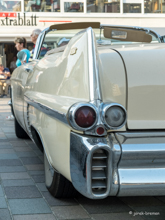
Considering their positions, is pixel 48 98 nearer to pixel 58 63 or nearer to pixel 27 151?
pixel 58 63

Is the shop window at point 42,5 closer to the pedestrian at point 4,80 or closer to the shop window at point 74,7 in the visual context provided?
the shop window at point 74,7

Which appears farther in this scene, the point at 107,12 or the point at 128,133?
the point at 107,12

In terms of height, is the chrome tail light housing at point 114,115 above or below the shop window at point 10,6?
below

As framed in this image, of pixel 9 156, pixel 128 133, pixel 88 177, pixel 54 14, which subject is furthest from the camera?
pixel 54 14

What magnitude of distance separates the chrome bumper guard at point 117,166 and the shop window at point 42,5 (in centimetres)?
1774

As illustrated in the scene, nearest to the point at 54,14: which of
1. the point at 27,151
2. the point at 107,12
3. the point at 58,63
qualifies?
the point at 107,12

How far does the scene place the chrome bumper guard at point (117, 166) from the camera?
7.47ft

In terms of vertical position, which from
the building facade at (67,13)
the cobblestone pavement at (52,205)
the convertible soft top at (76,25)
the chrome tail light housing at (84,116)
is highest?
the building facade at (67,13)

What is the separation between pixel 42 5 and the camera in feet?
63.2

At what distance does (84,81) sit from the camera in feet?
8.04

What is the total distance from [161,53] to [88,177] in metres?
0.98

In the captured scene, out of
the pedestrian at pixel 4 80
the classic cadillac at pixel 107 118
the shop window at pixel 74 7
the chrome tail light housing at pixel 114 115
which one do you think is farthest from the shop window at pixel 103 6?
the chrome tail light housing at pixel 114 115

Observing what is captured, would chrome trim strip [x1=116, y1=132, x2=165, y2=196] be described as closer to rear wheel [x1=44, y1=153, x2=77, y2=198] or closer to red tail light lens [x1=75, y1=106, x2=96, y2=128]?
red tail light lens [x1=75, y1=106, x2=96, y2=128]

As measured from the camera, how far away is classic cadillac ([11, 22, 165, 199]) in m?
2.29
